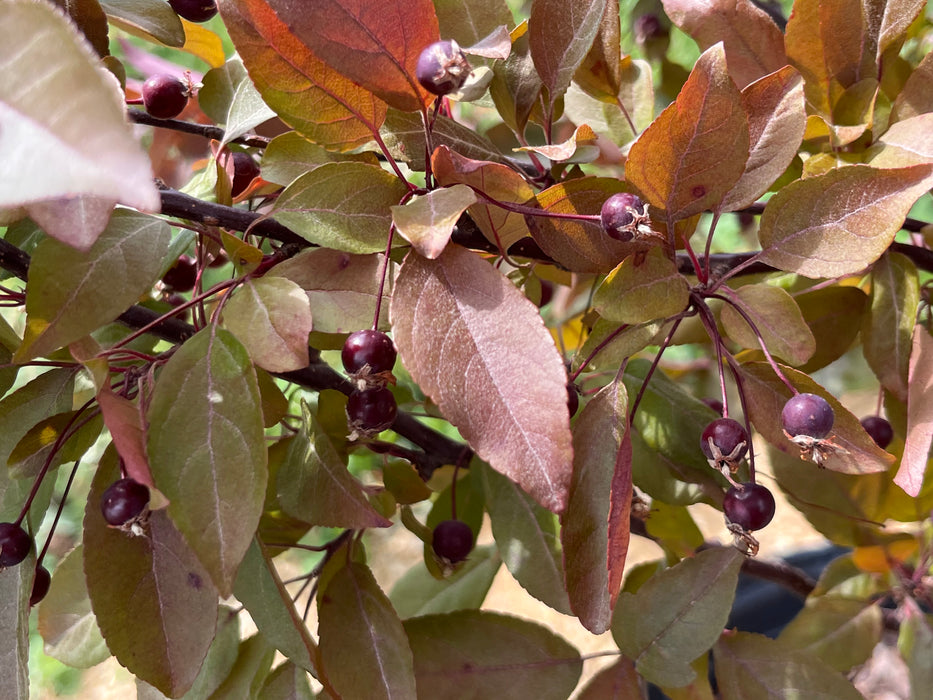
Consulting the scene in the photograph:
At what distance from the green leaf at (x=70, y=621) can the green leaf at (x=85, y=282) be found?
0.20 metres

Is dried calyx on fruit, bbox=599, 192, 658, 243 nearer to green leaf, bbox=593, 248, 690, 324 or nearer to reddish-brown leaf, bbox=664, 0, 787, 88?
green leaf, bbox=593, 248, 690, 324

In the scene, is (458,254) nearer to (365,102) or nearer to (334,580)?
(365,102)

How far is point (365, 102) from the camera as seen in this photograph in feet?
0.89

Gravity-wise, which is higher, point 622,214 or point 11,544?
point 622,214

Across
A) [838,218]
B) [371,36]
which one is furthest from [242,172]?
[838,218]

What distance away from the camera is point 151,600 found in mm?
266

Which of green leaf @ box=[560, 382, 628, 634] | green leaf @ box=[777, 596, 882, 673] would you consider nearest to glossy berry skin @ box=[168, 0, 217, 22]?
green leaf @ box=[560, 382, 628, 634]

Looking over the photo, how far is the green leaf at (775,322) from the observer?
289 millimetres

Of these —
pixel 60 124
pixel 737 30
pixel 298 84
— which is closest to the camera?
pixel 60 124

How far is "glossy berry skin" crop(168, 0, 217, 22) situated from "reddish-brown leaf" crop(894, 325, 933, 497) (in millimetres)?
347

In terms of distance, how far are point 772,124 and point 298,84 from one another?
0.17 meters

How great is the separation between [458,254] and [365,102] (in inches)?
2.7

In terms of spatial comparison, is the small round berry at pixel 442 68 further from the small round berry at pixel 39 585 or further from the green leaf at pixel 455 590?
the green leaf at pixel 455 590

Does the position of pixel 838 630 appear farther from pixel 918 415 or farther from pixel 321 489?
pixel 321 489
